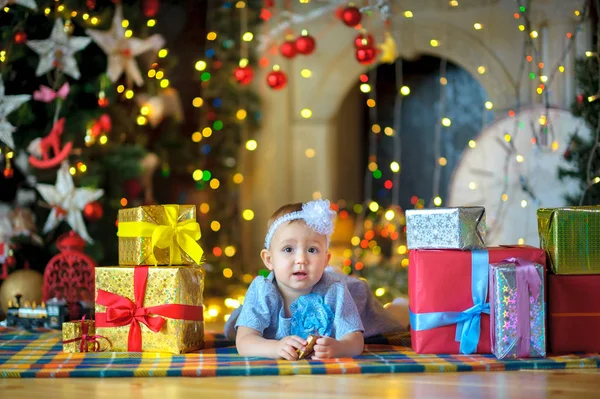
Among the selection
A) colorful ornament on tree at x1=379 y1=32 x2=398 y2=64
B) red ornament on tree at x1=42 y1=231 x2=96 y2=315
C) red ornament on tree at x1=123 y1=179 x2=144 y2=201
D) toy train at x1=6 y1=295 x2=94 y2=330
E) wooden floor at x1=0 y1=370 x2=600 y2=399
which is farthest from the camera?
colorful ornament on tree at x1=379 y1=32 x2=398 y2=64

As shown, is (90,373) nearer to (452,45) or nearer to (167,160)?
(167,160)

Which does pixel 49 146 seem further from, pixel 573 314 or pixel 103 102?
pixel 573 314

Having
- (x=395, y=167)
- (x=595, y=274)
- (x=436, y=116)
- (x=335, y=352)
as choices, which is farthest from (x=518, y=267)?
(x=436, y=116)

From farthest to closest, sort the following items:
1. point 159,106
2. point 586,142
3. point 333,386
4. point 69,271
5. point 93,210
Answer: point 159,106
point 586,142
point 93,210
point 69,271
point 333,386

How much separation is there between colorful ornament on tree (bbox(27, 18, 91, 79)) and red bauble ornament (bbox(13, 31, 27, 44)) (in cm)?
3

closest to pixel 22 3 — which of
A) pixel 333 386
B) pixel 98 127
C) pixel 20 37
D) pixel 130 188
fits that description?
pixel 20 37

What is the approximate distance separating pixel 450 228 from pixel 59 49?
7.18 ft

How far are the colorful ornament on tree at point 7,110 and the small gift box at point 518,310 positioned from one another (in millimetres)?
2296

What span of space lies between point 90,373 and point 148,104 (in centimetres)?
239

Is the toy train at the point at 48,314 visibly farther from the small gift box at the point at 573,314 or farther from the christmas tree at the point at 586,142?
the christmas tree at the point at 586,142

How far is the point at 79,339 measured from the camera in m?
2.77

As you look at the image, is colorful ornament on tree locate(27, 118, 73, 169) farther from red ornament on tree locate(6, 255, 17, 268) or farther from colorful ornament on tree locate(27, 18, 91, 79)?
red ornament on tree locate(6, 255, 17, 268)

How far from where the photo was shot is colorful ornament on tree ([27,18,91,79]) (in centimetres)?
394

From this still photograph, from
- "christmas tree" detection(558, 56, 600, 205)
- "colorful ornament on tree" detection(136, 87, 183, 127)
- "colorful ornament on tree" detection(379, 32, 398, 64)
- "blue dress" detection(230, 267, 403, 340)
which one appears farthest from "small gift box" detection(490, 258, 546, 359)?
"colorful ornament on tree" detection(379, 32, 398, 64)
